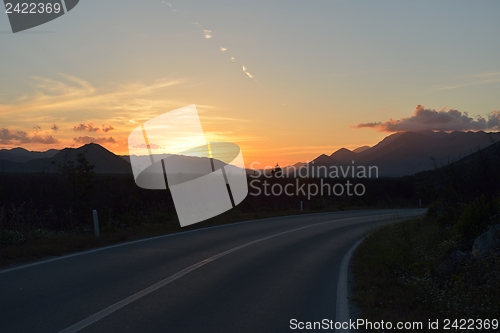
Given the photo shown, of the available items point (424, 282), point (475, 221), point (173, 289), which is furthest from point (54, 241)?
point (475, 221)

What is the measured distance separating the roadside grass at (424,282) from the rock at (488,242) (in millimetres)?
272

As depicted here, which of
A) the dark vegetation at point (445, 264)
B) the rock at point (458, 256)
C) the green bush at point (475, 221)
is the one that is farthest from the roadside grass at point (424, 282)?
the green bush at point (475, 221)

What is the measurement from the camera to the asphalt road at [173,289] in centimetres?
635

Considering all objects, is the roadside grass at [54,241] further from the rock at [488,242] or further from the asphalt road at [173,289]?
the rock at [488,242]

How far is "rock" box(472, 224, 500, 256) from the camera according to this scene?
29.8 feet

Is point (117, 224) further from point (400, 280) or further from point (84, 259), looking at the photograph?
point (400, 280)

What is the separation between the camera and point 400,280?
9234mm

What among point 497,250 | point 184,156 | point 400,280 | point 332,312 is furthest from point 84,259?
point 184,156

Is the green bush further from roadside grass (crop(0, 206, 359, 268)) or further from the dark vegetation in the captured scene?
roadside grass (crop(0, 206, 359, 268))

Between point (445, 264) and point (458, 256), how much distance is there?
438 millimetres

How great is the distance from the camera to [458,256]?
9914mm

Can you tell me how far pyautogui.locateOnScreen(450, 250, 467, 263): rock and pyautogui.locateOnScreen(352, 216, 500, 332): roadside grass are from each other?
0.47 feet

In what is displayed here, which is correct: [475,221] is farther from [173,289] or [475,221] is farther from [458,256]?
[173,289]

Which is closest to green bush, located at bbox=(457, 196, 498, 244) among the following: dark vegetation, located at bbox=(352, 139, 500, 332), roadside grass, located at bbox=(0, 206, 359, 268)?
dark vegetation, located at bbox=(352, 139, 500, 332)
